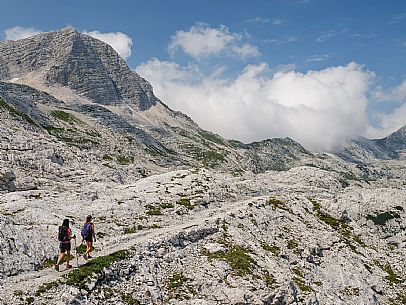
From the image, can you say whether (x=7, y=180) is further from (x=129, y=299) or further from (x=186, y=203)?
(x=129, y=299)

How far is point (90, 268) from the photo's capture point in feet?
96.1

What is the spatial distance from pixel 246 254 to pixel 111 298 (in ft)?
54.1

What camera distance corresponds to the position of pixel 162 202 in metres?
56.1

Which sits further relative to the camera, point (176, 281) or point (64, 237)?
point (176, 281)

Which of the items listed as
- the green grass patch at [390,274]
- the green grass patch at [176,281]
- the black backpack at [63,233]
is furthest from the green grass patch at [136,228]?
the green grass patch at [390,274]

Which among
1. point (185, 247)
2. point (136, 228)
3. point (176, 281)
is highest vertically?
point (136, 228)

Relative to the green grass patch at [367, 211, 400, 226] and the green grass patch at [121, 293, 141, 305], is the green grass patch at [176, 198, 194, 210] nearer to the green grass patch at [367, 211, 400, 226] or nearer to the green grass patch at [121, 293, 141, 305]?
the green grass patch at [121, 293, 141, 305]

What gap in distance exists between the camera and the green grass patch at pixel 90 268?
27328 mm

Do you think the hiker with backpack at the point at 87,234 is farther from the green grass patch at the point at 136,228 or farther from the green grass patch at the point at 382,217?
the green grass patch at the point at 382,217

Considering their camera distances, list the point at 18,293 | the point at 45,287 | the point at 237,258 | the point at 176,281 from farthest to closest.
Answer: the point at 237,258, the point at 176,281, the point at 45,287, the point at 18,293

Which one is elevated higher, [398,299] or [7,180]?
[7,180]

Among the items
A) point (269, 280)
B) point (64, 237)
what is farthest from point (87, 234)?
point (269, 280)

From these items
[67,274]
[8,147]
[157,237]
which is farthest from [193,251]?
[8,147]

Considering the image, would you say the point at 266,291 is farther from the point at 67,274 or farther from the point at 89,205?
the point at 89,205
